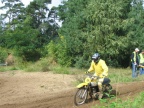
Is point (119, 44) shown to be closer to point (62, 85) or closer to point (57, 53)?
point (57, 53)

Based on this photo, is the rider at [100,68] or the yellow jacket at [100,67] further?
the yellow jacket at [100,67]

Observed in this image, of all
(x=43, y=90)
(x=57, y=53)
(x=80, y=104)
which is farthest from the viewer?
(x=57, y=53)

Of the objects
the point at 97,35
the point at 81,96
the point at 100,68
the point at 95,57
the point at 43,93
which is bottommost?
the point at 43,93

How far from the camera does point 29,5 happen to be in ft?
181

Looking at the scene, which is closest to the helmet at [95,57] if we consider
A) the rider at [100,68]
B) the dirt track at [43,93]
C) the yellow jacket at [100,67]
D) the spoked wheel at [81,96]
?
the rider at [100,68]

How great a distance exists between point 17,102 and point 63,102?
180cm

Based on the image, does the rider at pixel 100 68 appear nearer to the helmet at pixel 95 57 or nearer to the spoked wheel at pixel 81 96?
the helmet at pixel 95 57

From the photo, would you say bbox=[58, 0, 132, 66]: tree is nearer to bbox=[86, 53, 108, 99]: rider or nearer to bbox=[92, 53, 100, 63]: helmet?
bbox=[86, 53, 108, 99]: rider

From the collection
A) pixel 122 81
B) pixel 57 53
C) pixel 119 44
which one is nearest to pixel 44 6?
pixel 57 53

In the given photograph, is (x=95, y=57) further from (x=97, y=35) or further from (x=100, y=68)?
(x=97, y=35)

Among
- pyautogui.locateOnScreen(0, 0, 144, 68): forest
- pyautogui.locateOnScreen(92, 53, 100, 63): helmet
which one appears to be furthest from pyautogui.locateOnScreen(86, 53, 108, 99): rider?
pyautogui.locateOnScreen(0, 0, 144, 68): forest

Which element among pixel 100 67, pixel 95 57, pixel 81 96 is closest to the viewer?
pixel 81 96

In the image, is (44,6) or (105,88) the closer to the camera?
(105,88)

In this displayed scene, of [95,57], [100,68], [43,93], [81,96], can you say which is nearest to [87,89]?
[81,96]
